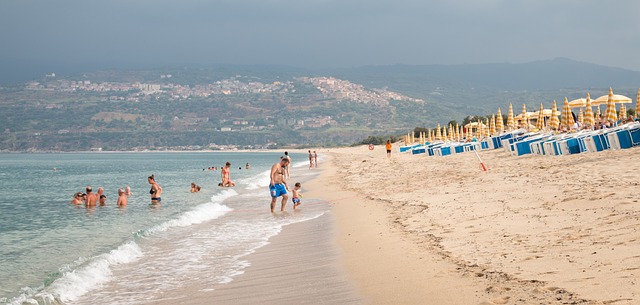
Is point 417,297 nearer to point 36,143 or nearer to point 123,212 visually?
point 123,212

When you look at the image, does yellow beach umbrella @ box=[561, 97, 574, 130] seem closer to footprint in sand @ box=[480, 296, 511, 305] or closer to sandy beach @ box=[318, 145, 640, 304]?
sandy beach @ box=[318, 145, 640, 304]

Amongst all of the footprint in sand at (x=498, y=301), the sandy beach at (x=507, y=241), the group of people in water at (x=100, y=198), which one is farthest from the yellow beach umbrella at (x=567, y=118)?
the footprint in sand at (x=498, y=301)

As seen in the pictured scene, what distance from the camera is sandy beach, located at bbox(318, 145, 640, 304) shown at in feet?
16.5

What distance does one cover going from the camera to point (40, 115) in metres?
192

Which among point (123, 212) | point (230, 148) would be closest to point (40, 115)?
point (230, 148)

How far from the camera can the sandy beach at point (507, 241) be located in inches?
198

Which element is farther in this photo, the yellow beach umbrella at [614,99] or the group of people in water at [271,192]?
the yellow beach umbrella at [614,99]

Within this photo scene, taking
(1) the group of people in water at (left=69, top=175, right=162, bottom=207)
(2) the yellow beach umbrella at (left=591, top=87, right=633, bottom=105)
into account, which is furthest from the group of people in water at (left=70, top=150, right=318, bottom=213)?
(2) the yellow beach umbrella at (left=591, top=87, right=633, bottom=105)

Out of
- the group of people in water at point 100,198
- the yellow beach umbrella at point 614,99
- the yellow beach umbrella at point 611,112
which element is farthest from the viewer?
the yellow beach umbrella at point 614,99

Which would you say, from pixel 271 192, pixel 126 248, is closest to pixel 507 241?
pixel 126 248

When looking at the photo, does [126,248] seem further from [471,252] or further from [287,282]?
[471,252]

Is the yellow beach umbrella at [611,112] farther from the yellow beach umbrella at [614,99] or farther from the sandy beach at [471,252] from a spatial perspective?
the sandy beach at [471,252]

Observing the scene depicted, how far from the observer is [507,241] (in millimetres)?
7145

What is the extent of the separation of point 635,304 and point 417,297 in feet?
5.63
